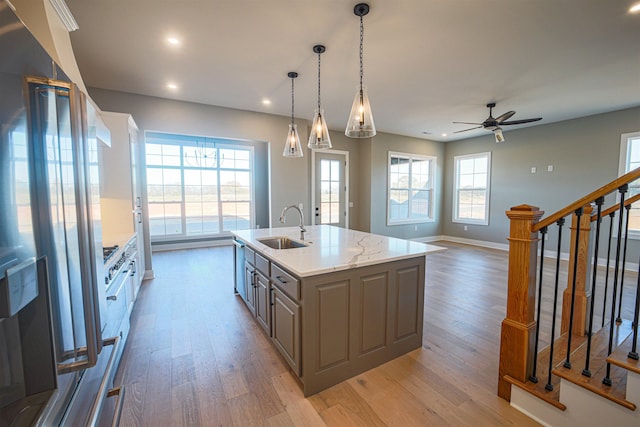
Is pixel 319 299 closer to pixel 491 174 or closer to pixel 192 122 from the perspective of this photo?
pixel 192 122

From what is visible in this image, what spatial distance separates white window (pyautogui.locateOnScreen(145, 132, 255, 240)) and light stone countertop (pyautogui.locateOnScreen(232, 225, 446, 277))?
4271mm

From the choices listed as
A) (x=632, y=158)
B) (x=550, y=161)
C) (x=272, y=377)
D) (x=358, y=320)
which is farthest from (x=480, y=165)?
(x=272, y=377)

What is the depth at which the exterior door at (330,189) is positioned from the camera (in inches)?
253

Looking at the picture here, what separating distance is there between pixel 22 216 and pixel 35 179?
0.11 m

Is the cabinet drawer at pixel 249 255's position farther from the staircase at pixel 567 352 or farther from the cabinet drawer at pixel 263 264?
the staircase at pixel 567 352

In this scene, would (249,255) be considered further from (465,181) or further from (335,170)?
(465,181)

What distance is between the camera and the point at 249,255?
2.72 meters

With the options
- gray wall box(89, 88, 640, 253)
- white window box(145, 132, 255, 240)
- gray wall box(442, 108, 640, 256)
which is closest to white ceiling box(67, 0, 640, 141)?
gray wall box(89, 88, 640, 253)

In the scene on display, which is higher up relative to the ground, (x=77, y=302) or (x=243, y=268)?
(x=77, y=302)

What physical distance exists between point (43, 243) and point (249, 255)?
6.65ft

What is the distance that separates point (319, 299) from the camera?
177 centimetres

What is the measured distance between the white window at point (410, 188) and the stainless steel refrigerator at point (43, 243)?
6.58 meters

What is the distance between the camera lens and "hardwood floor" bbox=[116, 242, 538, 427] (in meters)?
1.64

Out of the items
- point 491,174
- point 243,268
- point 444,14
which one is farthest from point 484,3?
point 491,174
